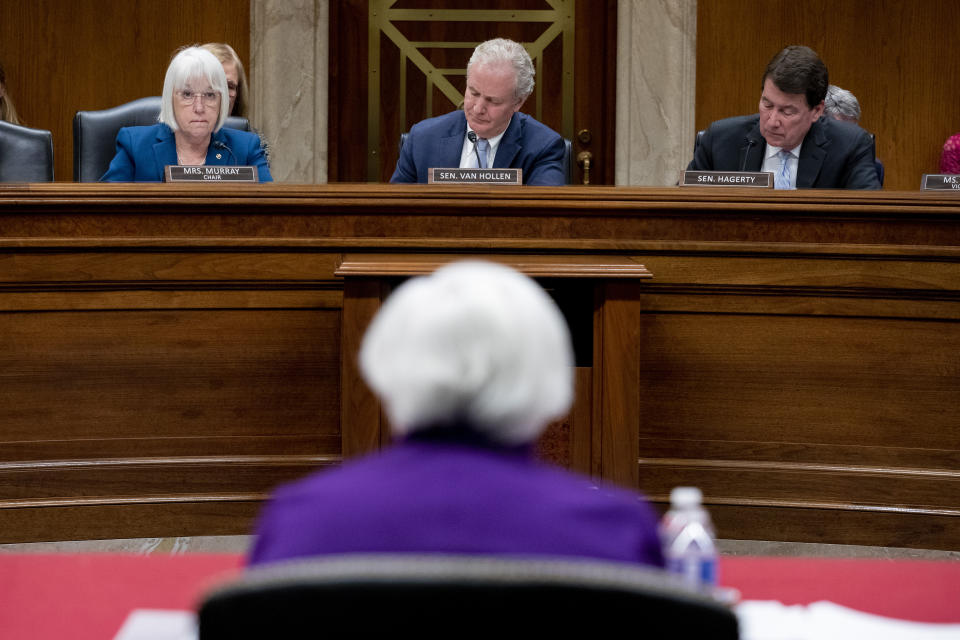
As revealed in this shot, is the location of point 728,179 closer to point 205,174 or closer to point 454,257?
point 454,257

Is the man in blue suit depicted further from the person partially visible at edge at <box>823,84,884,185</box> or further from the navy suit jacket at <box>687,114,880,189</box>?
the person partially visible at edge at <box>823,84,884,185</box>

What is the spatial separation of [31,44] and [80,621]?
5334 millimetres

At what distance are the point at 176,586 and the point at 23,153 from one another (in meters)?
3.10

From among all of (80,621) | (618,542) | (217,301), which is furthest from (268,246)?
(618,542)

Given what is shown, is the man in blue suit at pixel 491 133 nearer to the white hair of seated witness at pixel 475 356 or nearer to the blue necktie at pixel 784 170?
the blue necktie at pixel 784 170

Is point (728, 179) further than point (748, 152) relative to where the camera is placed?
No

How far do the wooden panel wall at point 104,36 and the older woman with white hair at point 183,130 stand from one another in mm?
2000

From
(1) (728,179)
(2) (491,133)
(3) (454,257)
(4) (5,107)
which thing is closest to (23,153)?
(4) (5,107)

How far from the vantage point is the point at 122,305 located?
3229 millimetres

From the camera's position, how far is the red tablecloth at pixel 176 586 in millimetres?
1133

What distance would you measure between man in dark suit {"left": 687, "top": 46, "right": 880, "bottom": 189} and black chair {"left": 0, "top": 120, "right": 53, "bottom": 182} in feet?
7.44

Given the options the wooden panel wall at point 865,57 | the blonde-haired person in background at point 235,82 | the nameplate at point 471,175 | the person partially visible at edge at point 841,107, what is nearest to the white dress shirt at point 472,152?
the nameplate at point 471,175

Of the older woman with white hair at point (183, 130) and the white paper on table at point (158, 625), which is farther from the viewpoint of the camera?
the older woman with white hair at point (183, 130)

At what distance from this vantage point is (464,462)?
83 centimetres
